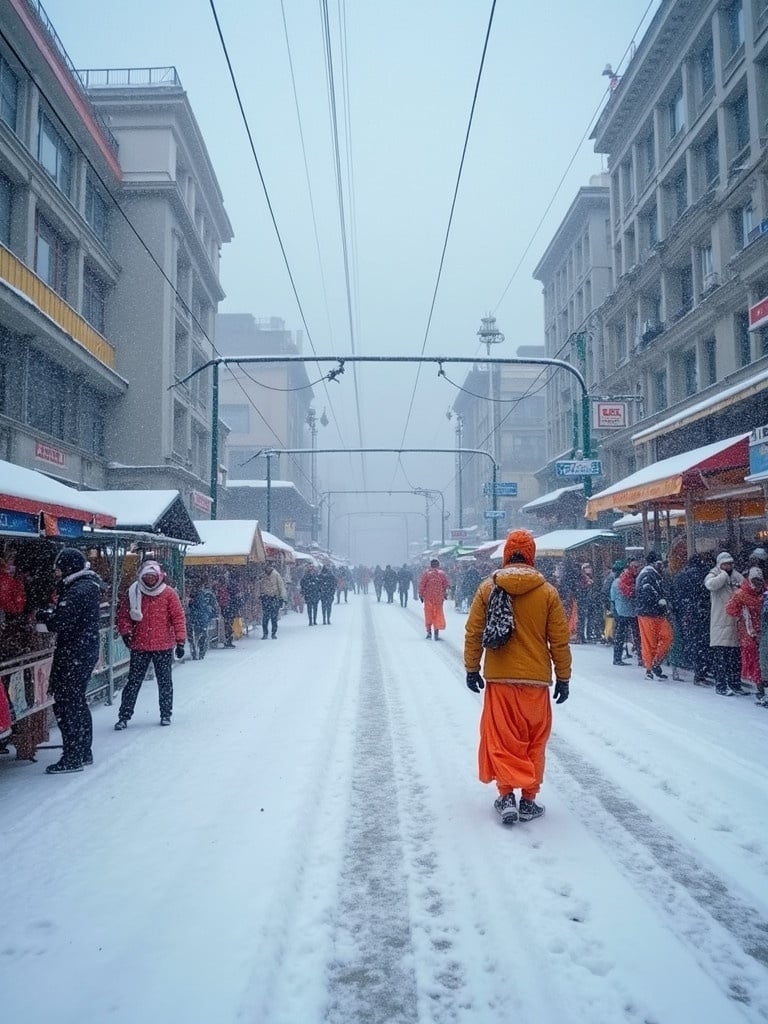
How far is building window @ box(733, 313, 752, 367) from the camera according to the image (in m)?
20.9

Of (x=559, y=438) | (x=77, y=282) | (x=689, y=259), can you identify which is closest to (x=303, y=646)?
(x=77, y=282)

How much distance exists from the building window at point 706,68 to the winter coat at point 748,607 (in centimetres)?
2181

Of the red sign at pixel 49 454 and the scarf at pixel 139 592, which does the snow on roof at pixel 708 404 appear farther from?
the red sign at pixel 49 454

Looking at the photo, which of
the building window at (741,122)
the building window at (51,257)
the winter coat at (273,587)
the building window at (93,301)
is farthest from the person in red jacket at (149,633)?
the building window at (741,122)

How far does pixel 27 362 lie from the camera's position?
1945 cm

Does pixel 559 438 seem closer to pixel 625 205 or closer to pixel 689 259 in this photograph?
pixel 625 205

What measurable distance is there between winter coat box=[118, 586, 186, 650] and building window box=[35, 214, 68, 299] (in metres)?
17.2

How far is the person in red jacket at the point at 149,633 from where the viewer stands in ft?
24.6

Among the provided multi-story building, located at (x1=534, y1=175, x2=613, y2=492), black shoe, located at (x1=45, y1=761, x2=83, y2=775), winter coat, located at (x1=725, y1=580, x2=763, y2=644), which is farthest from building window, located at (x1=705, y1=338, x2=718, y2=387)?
black shoe, located at (x1=45, y1=761, x2=83, y2=775)

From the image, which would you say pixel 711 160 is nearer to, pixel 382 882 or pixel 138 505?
pixel 138 505

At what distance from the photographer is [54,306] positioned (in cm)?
2048

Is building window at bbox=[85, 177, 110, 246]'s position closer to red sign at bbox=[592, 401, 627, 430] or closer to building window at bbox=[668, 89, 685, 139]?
red sign at bbox=[592, 401, 627, 430]

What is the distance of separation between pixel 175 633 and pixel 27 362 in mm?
15088

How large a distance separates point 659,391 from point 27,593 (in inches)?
1013
